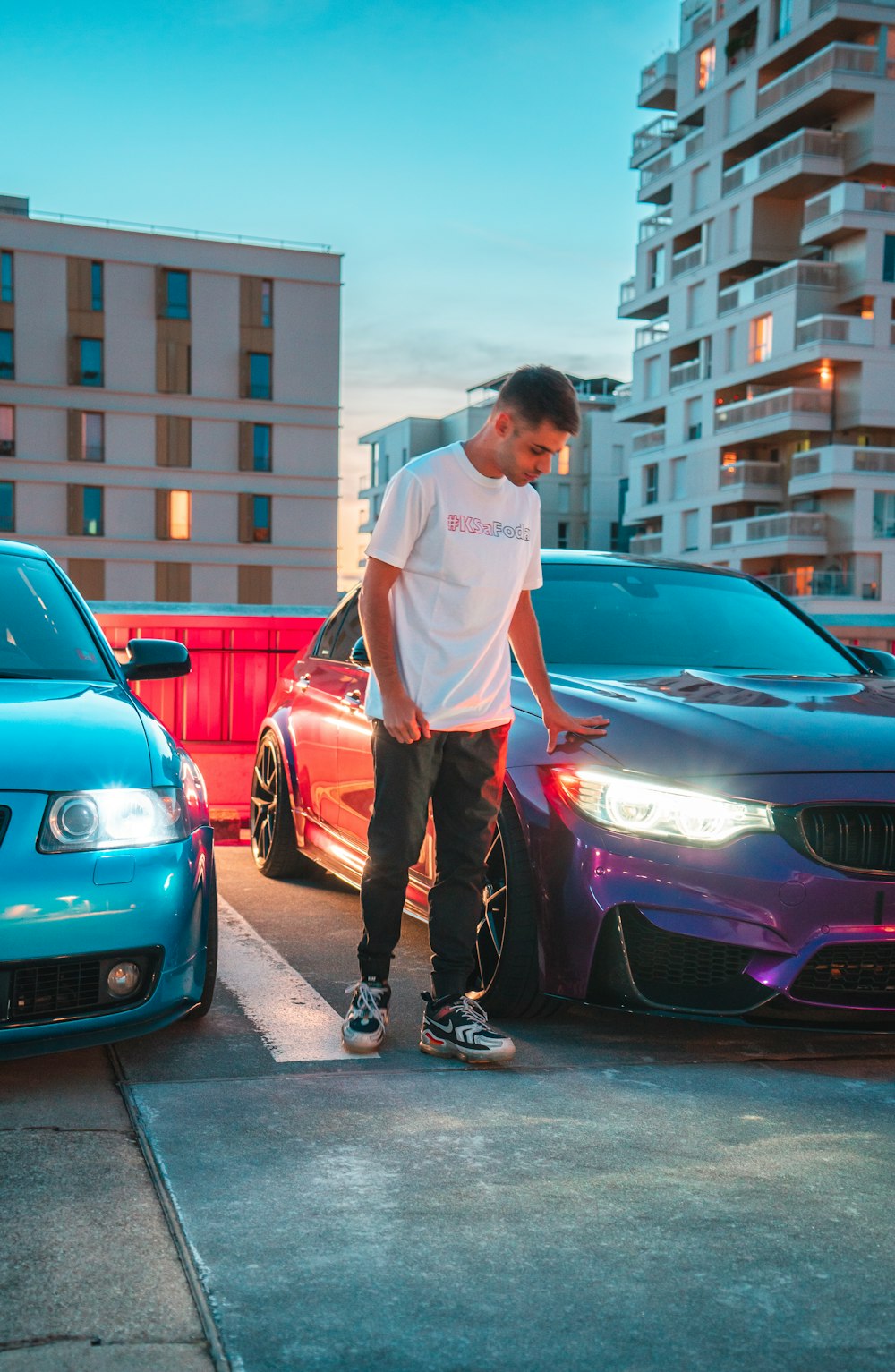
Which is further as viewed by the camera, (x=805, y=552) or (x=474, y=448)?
(x=805, y=552)

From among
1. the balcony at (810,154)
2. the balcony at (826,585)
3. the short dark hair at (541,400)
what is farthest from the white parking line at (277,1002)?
the balcony at (810,154)

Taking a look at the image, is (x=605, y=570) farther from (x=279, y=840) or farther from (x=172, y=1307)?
(x=172, y=1307)

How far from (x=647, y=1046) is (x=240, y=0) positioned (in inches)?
516

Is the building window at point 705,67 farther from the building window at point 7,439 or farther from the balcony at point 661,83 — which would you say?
the building window at point 7,439

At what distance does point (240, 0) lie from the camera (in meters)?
14.1

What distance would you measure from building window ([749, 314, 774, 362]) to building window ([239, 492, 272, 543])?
2229 centimetres

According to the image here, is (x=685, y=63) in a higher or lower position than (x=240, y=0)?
higher

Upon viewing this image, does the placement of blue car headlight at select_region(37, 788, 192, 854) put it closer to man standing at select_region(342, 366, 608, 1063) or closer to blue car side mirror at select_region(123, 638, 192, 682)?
man standing at select_region(342, 366, 608, 1063)

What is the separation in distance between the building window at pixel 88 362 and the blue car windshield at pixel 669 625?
188 ft

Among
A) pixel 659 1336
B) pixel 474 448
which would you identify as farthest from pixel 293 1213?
pixel 474 448

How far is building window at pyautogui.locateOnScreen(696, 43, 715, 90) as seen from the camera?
55781mm

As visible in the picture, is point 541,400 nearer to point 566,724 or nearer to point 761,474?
point 566,724

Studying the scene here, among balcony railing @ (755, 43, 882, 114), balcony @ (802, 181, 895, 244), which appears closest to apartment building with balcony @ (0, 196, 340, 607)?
balcony railing @ (755, 43, 882, 114)

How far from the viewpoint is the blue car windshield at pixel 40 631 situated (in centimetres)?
425
